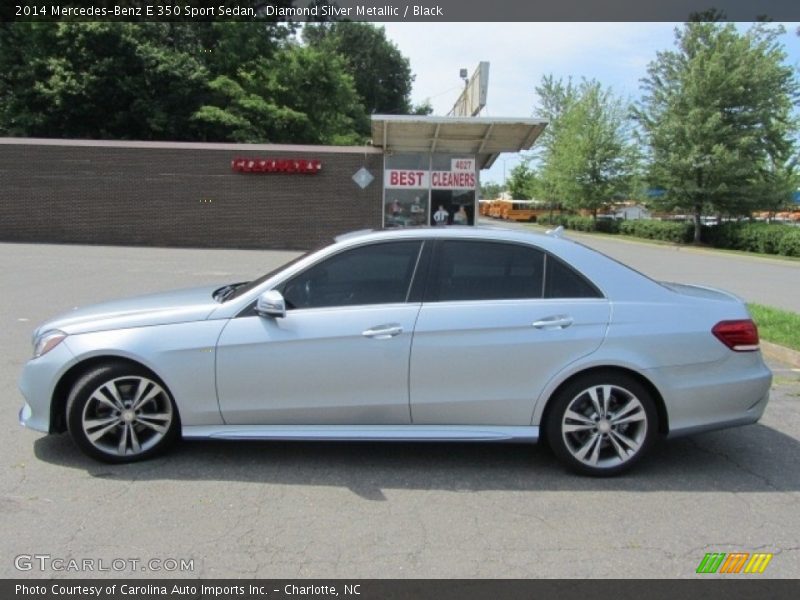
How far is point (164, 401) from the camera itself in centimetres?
420

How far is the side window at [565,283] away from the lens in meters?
4.22

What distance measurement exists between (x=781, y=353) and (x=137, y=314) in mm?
6899

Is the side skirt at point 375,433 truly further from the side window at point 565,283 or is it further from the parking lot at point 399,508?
the side window at point 565,283

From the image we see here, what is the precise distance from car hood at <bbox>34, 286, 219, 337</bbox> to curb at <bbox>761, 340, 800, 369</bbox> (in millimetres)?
6305

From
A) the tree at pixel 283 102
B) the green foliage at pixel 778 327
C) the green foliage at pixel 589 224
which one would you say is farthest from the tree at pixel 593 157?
the green foliage at pixel 778 327

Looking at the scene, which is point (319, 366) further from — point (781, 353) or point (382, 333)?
point (781, 353)

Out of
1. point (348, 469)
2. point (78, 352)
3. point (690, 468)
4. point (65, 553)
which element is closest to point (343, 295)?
point (348, 469)

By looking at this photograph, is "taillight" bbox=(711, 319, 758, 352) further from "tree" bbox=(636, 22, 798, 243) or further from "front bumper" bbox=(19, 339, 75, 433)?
"tree" bbox=(636, 22, 798, 243)

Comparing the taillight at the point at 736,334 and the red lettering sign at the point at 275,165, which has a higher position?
the red lettering sign at the point at 275,165

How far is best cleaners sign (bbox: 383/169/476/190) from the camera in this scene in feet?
71.7

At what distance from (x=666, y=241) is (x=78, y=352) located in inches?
1423

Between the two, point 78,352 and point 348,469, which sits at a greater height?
point 78,352

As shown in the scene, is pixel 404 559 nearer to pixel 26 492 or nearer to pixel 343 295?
pixel 343 295

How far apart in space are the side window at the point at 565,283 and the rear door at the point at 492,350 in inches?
1.5
